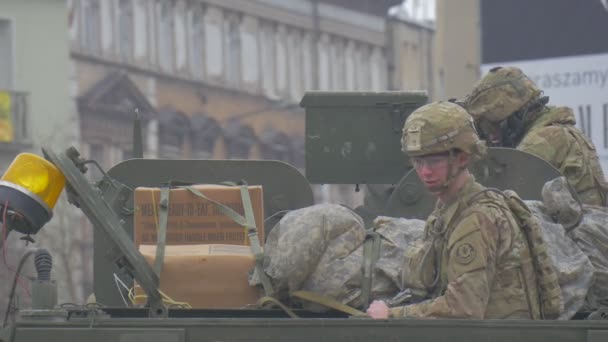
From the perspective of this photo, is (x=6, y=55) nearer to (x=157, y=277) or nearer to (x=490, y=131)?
(x=490, y=131)

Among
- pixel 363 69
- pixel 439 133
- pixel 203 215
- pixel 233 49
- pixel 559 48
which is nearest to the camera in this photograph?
pixel 439 133

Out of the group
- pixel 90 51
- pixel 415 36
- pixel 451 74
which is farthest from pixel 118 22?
pixel 415 36

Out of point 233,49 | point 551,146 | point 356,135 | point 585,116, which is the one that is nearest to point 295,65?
point 233,49

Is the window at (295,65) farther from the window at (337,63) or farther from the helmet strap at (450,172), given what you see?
the helmet strap at (450,172)

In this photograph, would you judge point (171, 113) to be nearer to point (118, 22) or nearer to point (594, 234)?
point (118, 22)

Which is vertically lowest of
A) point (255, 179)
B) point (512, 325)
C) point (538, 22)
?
point (512, 325)

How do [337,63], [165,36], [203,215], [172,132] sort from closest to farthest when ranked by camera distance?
[203,215] → [172,132] → [165,36] → [337,63]

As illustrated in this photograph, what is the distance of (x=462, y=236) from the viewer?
22.3 ft

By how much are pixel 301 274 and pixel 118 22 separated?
42.8m

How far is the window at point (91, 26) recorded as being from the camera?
47.3m

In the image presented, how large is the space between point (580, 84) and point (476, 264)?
2626cm

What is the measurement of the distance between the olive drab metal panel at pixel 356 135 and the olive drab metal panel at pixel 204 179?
702 millimetres

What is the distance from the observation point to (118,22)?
49.5 m

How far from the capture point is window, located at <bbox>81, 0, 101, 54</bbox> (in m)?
47.3
